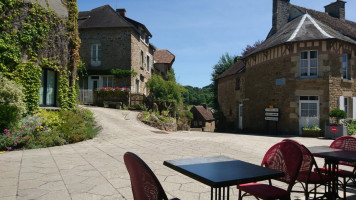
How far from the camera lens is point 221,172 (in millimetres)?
2145

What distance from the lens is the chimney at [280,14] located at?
64.2 feet

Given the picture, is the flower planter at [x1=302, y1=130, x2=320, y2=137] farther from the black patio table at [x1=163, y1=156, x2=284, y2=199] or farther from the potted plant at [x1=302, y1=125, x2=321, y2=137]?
the black patio table at [x1=163, y1=156, x2=284, y2=199]

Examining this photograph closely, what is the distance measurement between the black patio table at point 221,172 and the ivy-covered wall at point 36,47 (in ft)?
29.6

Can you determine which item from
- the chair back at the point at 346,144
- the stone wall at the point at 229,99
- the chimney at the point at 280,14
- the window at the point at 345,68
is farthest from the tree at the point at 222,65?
the chair back at the point at 346,144

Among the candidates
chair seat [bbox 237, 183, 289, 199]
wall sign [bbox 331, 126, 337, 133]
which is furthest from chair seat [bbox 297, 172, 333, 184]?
wall sign [bbox 331, 126, 337, 133]

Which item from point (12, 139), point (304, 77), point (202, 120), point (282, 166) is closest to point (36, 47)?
point (12, 139)

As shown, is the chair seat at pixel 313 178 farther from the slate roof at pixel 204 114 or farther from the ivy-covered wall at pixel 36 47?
the slate roof at pixel 204 114

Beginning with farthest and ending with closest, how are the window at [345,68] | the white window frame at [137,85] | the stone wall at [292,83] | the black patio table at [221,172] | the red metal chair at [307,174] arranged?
the white window frame at [137,85]
the window at [345,68]
the stone wall at [292,83]
the red metal chair at [307,174]
the black patio table at [221,172]

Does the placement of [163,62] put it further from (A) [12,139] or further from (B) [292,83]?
(A) [12,139]

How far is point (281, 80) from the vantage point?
15.4 meters

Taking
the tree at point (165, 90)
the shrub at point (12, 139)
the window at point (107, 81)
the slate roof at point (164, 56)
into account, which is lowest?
the shrub at point (12, 139)

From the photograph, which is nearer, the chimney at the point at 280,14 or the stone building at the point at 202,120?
the chimney at the point at 280,14

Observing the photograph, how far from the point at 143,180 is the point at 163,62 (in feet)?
95.4

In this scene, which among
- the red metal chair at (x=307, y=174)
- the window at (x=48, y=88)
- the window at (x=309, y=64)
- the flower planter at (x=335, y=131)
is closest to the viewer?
the red metal chair at (x=307, y=174)
